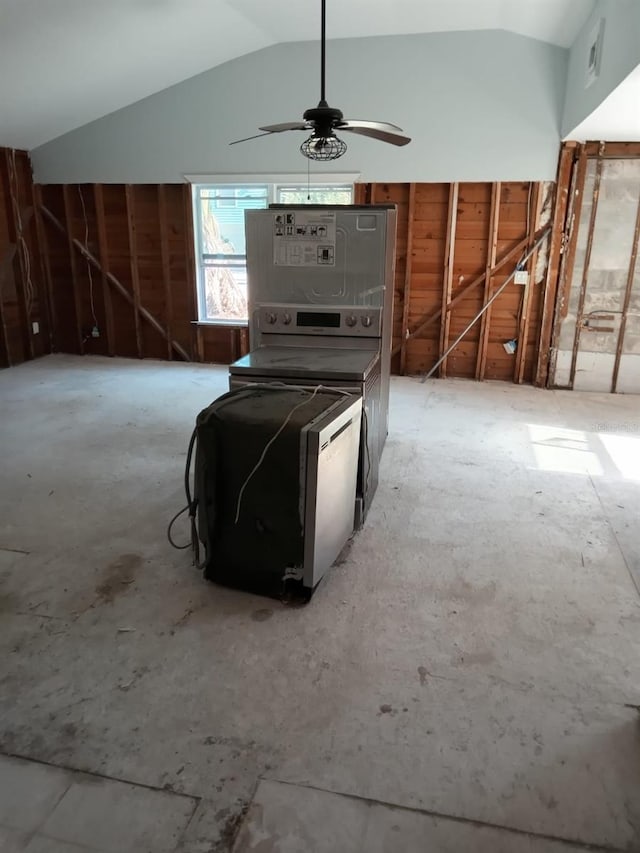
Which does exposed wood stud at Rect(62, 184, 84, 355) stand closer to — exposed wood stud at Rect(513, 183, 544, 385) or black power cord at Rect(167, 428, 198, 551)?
black power cord at Rect(167, 428, 198, 551)

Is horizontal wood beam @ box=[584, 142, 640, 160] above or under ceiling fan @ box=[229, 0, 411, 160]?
above

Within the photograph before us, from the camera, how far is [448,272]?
626cm

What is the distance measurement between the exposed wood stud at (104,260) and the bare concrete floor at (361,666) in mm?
3558

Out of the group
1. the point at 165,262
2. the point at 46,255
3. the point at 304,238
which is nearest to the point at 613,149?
the point at 304,238

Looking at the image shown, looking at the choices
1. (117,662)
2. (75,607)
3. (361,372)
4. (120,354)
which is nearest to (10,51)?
(120,354)

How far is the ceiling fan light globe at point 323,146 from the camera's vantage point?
354cm

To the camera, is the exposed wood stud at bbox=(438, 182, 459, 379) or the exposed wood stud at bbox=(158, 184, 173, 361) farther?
the exposed wood stud at bbox=(158, 184, 173, 361)

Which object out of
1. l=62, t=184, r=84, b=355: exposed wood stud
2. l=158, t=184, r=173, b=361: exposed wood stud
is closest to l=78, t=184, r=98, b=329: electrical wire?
l=62, t=184, r=84, b=355: exposed wood stud

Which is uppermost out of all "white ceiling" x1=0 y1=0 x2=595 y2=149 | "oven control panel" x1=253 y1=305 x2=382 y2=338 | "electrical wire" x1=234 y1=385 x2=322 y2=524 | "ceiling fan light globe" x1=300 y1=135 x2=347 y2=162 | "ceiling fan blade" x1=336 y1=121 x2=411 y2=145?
"white ceiling" x1=0 y1=0 x2=595 y2=149

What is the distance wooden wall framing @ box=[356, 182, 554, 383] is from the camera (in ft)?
19.7

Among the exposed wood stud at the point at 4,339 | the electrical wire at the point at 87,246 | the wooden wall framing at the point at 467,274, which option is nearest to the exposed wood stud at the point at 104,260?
the electrical wire at the point at 87,246

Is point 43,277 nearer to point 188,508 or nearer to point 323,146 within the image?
point 323,146

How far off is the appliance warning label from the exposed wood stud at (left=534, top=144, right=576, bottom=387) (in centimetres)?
327

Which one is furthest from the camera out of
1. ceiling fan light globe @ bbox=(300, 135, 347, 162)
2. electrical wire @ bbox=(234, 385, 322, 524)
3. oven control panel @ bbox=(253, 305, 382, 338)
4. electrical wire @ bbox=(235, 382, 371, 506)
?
oven control panel @ bbox=(253, 305, 382, 338)
